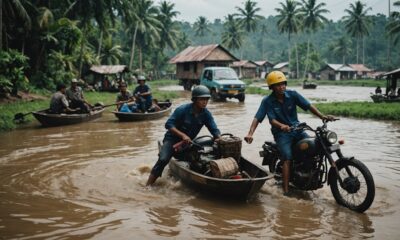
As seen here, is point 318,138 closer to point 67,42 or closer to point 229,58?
point 67,42

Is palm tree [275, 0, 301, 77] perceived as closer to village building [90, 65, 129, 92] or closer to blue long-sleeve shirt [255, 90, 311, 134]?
village building [90, 65, 129, 92]

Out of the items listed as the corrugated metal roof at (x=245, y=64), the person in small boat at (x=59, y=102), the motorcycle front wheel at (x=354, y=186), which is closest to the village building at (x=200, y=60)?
the person in small boat at (x=59, y=102)

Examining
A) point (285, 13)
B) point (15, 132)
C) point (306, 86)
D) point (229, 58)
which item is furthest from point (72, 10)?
point (285, 13)

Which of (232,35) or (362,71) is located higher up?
A: (232,35)

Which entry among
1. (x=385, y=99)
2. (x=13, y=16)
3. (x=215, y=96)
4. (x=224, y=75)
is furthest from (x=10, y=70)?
(x=385, y=99)

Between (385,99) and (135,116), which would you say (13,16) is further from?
(385,99)

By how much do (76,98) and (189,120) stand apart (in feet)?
30.4

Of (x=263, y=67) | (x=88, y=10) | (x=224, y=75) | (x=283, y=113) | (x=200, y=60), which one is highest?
(x=88, y=10)

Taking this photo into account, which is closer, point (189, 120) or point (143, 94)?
point (189, 120)

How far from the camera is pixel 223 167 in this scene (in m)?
5.53

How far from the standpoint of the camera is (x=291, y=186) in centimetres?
621

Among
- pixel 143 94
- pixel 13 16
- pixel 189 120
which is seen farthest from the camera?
pixel 13 16

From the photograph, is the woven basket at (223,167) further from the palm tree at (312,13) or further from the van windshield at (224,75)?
the palm tree at (312,13)

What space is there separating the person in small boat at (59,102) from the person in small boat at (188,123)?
26.0ft
